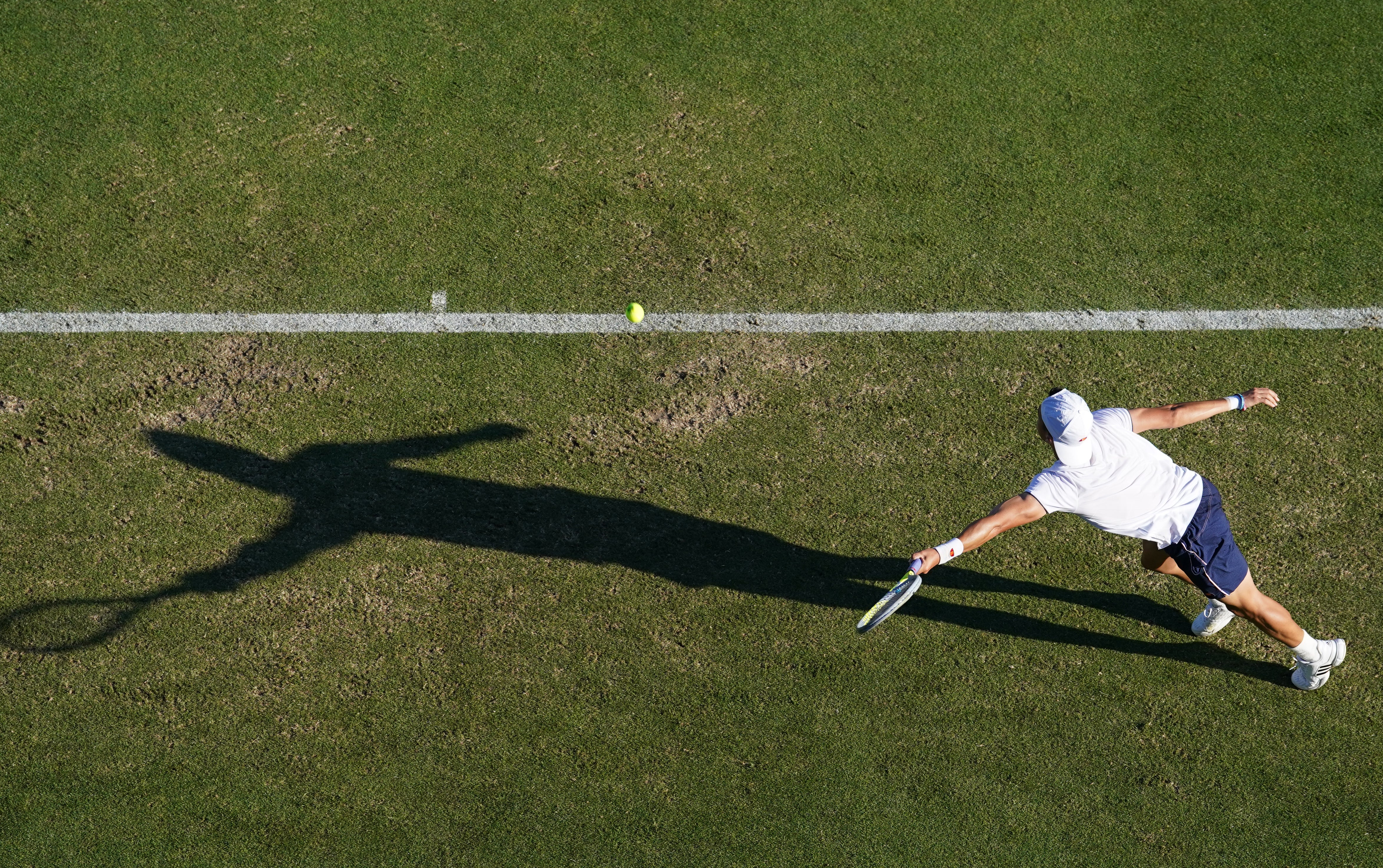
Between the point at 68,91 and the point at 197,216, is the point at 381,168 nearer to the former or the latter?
the point at 197,216

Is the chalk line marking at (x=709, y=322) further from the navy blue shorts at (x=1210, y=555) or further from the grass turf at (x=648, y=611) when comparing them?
the navy blue shorts at (x=1210, y=555)

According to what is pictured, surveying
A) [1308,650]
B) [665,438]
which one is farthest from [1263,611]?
[665,438]

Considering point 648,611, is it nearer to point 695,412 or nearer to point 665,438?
point 665,438

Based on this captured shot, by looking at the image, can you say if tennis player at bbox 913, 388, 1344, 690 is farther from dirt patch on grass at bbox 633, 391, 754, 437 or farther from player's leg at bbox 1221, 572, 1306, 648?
dirt patch on grass at bbox 633, 391, 754, 437

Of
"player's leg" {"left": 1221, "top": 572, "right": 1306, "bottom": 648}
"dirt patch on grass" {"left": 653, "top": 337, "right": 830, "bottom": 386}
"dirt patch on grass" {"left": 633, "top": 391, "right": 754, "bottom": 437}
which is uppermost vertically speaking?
"dirt patch on grass" {"left": 653, "top": 337, "right": 830, "bottom": 386}

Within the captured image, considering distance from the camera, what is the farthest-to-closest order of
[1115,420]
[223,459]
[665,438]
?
[665,438], [223,459], [1115,420]

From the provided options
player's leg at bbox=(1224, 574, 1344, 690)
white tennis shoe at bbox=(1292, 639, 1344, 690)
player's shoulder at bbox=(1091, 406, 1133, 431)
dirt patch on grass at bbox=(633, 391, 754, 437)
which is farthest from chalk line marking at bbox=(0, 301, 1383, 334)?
white tennis shoe at bbox=(1292, 639, 1344, 690)

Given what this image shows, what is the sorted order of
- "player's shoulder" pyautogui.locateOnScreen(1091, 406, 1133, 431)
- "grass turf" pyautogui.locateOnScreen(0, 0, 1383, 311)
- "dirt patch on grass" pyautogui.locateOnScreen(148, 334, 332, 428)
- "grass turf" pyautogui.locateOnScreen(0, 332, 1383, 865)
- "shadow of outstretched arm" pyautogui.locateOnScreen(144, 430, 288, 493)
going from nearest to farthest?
1. "player's shoulder" pyautogui.locateOnScreen(1091, 406, 1133, 431)
2. "grass turf" pyautogui.locateOnScreen(0, 332, 1383, 865)
3. "shadow of outstretched arm" pyautogui.locateOnScreen(144, 430, 288, 493)
4. "dirt patch on grass" pyautogui.locateOnScreen(148, 334, 332, 428)
5. "grass turf" pyautogui.locateOnScreen(0, 0, 1383, 311)
